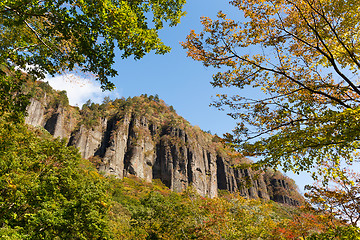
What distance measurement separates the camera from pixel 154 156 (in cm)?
9294

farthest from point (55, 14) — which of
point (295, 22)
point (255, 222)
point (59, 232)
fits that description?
point (255, 222)

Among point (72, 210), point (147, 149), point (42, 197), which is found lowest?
→ point (72, 210)

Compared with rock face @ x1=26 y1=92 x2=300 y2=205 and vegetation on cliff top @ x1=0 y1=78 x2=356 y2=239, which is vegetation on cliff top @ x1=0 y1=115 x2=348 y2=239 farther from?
rock face @ x1=26 y1=92 x2=300 y2=205

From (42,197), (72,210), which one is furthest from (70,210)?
(42,197)

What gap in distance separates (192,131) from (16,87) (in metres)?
103

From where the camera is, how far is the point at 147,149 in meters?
92.3

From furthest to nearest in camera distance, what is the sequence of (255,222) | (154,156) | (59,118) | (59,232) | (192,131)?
(192,131) → (154,156) → (59,118) → (255,222) → (59,232)

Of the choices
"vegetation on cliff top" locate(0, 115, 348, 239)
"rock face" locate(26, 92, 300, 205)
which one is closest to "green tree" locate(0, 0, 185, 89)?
"vegetation on cliff top" locate(0, 115, 348, 239)

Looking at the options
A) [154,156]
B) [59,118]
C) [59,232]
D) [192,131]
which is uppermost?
[192,131]

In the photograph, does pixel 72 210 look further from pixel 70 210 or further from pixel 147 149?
pixel 147 149

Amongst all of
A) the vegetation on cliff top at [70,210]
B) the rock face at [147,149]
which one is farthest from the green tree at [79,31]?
the rock face at [147,149]

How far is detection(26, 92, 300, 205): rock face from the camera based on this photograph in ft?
257

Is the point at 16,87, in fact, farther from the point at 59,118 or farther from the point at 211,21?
the point at 59,118

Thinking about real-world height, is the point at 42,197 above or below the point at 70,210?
above
